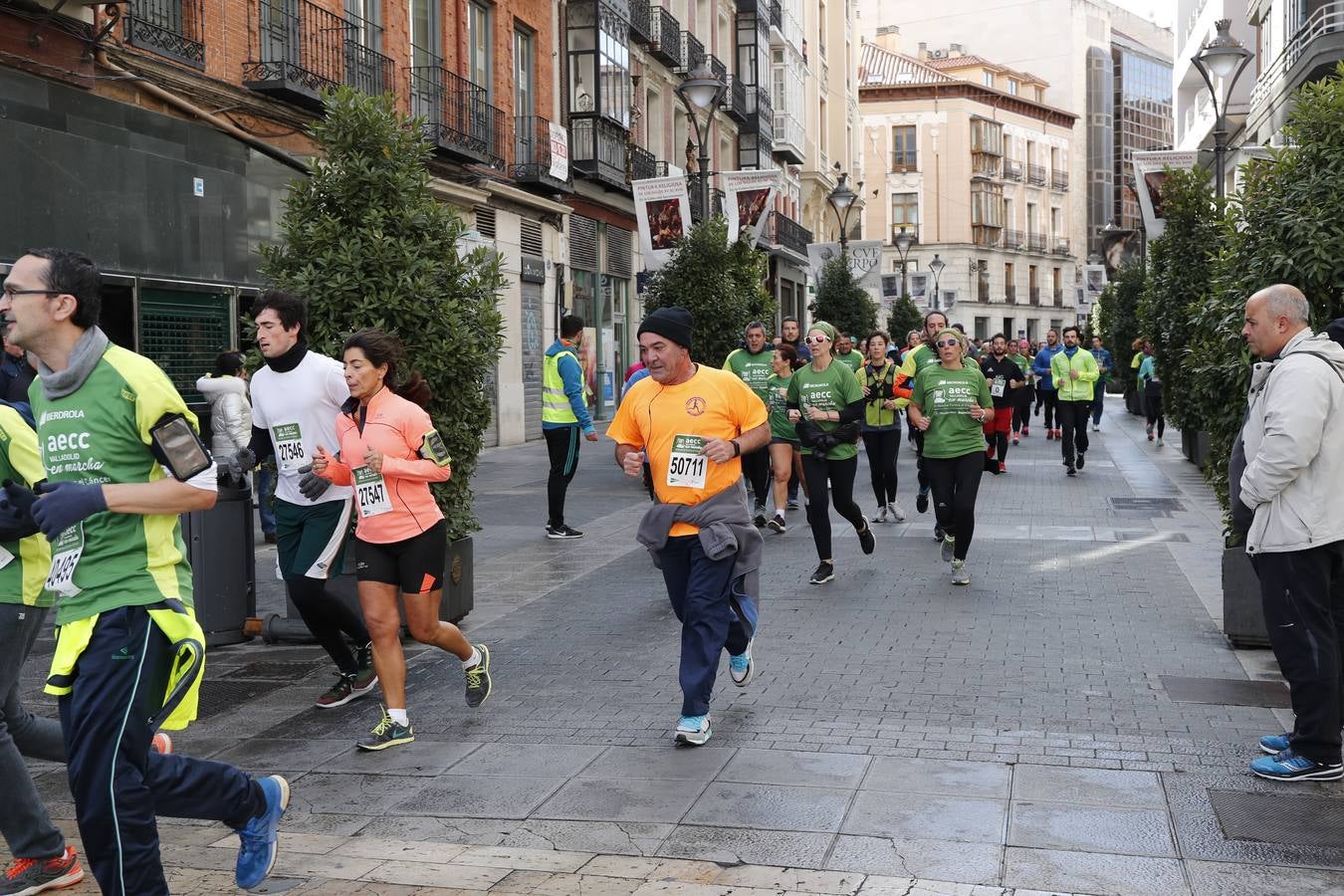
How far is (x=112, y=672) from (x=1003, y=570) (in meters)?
7.90

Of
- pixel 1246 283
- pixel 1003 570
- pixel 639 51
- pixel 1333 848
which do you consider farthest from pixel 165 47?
pixel 639 51

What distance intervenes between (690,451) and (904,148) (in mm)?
79977

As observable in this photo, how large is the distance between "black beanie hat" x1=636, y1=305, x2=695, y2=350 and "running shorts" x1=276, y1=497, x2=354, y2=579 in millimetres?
1728

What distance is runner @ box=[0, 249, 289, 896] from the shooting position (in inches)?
146

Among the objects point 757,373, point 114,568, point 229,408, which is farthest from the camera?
point 757,373

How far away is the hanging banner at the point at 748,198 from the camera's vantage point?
23969 millimetres

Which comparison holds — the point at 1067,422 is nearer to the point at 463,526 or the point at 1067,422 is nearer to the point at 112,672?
the point at 463,526

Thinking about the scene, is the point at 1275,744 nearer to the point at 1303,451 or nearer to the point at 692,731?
the point at 1303,451

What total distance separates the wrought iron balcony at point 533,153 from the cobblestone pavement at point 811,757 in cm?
1692

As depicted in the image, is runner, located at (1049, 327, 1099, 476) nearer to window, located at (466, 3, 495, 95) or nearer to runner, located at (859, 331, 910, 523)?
runner, located at (859, 331, 910, 523)

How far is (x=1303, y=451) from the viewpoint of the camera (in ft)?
17.6

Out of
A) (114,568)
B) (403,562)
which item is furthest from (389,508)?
(114,568)

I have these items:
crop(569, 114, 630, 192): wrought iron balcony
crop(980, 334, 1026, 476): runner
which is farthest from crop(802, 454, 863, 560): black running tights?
crop(569, 114, 630, 192): wrought iron balcony

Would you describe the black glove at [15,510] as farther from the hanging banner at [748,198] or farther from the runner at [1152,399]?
the runner at [1152,399]
